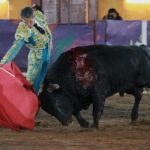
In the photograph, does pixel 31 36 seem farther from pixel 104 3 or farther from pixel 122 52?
pixel 104 3

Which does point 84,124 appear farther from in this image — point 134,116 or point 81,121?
point 134,116

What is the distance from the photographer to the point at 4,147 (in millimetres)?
8469

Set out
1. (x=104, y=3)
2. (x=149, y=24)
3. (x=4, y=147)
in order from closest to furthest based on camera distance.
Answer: (x=4, y=147)
(x=149, y=24)
(x=104, y=3)

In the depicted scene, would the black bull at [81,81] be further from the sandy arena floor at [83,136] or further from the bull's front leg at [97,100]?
the sandy arena floor at [83,136]

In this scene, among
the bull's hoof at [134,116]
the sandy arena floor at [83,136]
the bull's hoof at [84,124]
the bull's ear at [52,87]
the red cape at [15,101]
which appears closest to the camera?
the sandy arena floor at [83,136]

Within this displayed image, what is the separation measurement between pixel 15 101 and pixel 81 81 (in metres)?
0.97

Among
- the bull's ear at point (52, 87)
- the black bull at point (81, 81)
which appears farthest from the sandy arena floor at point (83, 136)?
the bull's ear at point (52, 87)

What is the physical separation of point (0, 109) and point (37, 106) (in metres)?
0.60

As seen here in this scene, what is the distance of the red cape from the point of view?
966 cm

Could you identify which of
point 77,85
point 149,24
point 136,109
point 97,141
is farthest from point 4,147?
point 149,24

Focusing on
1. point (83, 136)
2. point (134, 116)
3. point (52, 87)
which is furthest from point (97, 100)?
point (134, 116)

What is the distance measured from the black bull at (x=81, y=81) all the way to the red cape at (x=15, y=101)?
0.23 metres

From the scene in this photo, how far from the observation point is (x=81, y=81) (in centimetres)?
989

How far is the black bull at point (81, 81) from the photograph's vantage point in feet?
32.5
